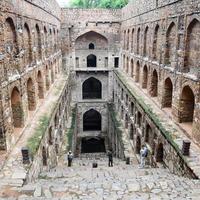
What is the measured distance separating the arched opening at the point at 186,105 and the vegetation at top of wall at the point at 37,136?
21.1ft

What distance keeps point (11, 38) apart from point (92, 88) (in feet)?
64.3

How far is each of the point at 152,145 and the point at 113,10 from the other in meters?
17.8

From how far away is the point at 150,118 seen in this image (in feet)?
44.2

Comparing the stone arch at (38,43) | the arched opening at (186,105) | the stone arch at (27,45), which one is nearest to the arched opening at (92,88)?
the stone arch at (38,43)

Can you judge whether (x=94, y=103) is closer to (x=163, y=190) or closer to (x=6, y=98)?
A: (x=6, y=98)

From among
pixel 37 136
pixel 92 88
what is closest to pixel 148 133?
pixel 37 136

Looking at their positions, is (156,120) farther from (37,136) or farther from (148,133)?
(37,136)

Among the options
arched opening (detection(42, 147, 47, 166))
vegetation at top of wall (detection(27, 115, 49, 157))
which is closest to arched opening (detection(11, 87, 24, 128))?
vegetation at top of wall (detection(27, 115, 49, 157))

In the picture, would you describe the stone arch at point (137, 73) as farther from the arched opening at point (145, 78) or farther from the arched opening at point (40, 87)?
the arched opening at point (40, 87)

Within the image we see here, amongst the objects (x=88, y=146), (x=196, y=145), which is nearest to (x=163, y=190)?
(x=196, y=145)

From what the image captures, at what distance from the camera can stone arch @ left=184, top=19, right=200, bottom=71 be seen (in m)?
10.9

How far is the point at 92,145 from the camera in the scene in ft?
89.8

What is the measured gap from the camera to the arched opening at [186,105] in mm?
12328

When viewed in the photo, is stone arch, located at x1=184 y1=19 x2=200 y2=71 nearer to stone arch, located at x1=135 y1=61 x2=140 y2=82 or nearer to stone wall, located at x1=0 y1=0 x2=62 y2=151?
stone wall, located at x1=0 y1=0 x2=62 y2=151
